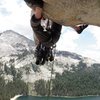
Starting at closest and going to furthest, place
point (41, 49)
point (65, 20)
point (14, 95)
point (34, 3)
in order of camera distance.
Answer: point (34, 3)
point (65, 20)
point (41, 49)
point (14, 95)

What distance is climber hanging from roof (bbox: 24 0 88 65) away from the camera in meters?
10.1

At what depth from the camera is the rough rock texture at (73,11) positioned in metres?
9.47

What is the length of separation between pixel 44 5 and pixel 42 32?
947 millimetres

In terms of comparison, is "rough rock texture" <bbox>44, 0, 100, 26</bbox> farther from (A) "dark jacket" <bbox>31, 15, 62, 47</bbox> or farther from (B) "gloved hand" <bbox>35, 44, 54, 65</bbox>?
(B) "gloved hand" <bbox>35, 44, 54, 65</bbox>

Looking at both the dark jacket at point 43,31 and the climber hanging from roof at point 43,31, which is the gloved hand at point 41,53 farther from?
the dark jacket at point 43,31

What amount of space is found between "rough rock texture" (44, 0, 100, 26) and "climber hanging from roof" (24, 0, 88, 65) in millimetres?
363

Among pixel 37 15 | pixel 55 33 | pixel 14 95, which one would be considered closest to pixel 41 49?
pixel 55 33

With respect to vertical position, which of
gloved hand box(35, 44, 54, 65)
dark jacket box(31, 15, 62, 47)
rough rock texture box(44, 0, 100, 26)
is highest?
rough rock texture box(44, 0, 100, 26)

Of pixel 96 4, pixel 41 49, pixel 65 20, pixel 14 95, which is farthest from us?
pixel 14 95

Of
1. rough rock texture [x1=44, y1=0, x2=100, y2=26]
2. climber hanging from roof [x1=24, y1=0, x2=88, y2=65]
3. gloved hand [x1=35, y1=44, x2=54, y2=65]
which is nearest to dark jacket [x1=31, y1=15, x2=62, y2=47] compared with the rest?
climber hanging from roof [x1=24, y1=0, x2=88, y2=65]

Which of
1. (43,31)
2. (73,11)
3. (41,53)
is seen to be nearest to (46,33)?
(43,31)

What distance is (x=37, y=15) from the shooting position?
33.2 ft

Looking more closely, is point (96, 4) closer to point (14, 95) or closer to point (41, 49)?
point (41, 49)


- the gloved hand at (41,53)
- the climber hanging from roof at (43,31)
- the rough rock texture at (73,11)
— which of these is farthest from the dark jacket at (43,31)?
the rough rock texture at (73,11)
